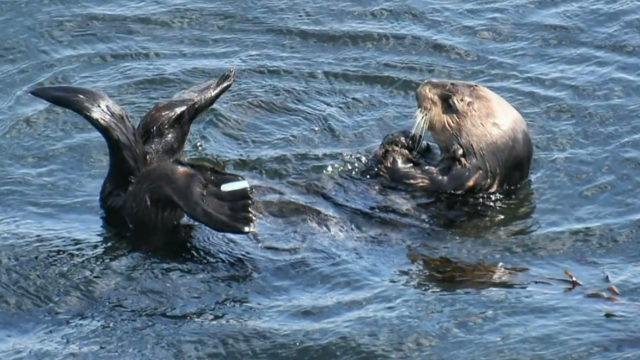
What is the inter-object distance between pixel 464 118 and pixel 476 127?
0.13 meters

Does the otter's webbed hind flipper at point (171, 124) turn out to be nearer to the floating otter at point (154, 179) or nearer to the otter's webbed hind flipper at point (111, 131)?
the floating otter at point (154, 179)

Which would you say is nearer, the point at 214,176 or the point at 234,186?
the point at 234,186

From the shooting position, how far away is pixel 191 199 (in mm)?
7109

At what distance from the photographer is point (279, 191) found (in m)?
8.04

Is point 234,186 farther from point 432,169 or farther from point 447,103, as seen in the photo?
point 447,103

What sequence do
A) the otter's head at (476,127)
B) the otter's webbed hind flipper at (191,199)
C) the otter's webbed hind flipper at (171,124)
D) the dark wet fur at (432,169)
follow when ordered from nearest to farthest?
1. the otter's webbed hind flipper at (191,199)
2. the otter's webbed hind flipper at (171,124)
3. the dark wet fur at (432,169)
4. the otter's head at (476,127)

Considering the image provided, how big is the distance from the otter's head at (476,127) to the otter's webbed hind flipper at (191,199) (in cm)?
189

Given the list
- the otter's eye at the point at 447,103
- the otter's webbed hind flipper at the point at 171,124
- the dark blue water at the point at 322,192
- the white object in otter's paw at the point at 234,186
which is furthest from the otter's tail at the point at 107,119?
the otter's eye at the point at 447,103

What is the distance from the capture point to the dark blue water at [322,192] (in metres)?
6.91

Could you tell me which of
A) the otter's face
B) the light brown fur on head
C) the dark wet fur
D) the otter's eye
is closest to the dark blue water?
the dark wet fur

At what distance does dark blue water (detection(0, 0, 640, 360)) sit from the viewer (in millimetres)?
6914

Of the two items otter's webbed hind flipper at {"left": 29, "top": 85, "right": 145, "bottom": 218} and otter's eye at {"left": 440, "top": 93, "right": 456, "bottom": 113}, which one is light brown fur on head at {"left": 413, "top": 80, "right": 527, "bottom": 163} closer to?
otter's eye at {"left": 440, "top": 93, "right": 456, "bottom": 113}

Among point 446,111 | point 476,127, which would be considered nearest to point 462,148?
point 476,127

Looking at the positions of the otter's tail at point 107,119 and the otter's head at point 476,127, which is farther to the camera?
the otter's head at point 476,127
